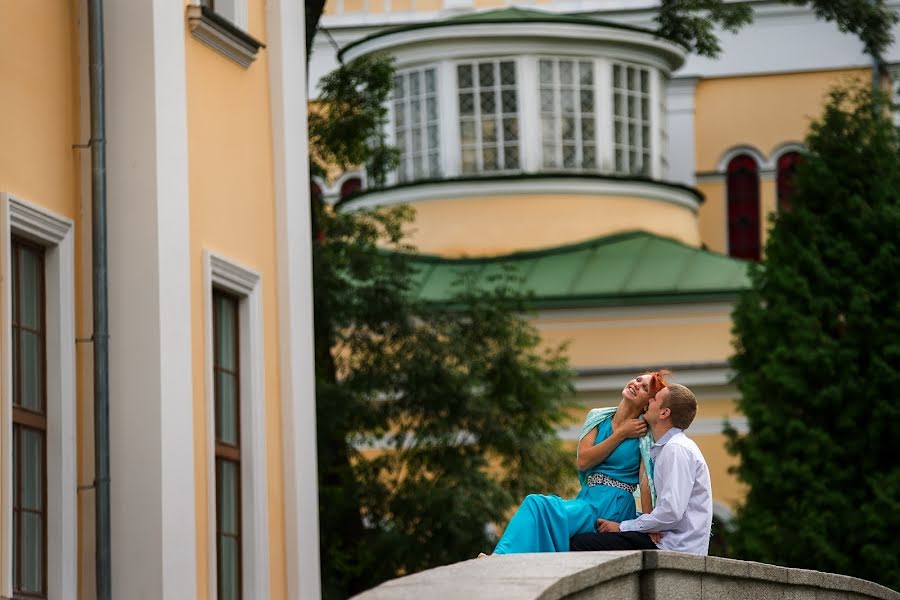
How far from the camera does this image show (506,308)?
1017 inches

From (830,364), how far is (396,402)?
166 inches

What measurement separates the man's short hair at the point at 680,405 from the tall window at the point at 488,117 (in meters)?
23.2

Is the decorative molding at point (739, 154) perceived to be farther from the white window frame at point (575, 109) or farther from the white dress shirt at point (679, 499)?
the white dress shirt at point (679, 499)

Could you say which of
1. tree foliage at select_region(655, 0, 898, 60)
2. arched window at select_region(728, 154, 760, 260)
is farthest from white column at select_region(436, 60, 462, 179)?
tree foliage at select_region(655, 0, 898, 60)

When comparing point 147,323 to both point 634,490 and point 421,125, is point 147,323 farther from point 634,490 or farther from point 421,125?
point 421,125

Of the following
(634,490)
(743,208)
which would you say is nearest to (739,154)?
(743,208)

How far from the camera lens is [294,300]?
1653 cm

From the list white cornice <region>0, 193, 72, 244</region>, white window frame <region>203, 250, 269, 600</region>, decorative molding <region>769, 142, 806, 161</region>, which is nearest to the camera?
white cornice <region>0, 193, 72, 244</region>

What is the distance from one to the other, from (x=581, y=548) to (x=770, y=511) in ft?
42.4

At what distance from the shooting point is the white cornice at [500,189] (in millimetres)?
35125

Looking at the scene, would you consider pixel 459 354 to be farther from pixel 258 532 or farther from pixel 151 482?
pixel 151 482

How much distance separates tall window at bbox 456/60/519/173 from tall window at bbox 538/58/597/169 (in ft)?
1.39

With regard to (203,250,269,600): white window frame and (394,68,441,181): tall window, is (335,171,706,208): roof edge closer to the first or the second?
(394,68,441,181): tall window

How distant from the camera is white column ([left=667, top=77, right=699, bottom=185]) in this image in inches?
1563
